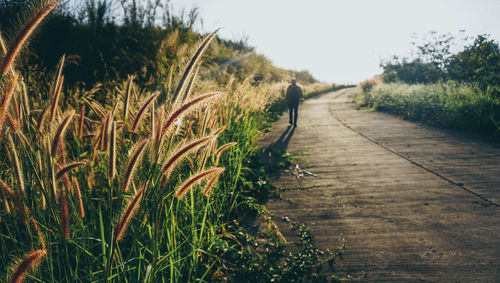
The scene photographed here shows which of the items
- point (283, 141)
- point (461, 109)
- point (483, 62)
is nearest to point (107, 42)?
point (283, 141)

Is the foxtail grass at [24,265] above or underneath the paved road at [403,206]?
above

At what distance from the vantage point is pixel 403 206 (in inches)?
133

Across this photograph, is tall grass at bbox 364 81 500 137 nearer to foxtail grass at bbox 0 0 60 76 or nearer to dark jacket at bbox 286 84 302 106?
dark jacket at bbox 286 84 302 106

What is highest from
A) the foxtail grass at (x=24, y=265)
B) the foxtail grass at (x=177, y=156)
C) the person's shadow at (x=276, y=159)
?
the foxtail grass at (x=177, y=156)

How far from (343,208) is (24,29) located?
10.9ft

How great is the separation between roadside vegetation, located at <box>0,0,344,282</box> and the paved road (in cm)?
39

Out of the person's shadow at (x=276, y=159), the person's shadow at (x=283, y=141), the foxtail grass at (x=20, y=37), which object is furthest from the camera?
the person's shadow at (x=283, y=141)

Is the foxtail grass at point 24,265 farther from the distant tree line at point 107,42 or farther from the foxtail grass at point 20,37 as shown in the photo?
the distant tree line at point 107,42

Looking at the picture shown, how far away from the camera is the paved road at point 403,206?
235 centimetres

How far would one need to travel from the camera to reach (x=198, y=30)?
24.2 ft

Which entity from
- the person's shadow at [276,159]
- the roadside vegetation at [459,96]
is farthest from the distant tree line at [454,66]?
the person's shadow at [276,159]

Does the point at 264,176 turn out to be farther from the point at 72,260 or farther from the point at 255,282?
the point at 72,260

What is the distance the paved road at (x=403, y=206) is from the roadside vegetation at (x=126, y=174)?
388mm

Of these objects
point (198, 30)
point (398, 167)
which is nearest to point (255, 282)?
point (398, 167)
